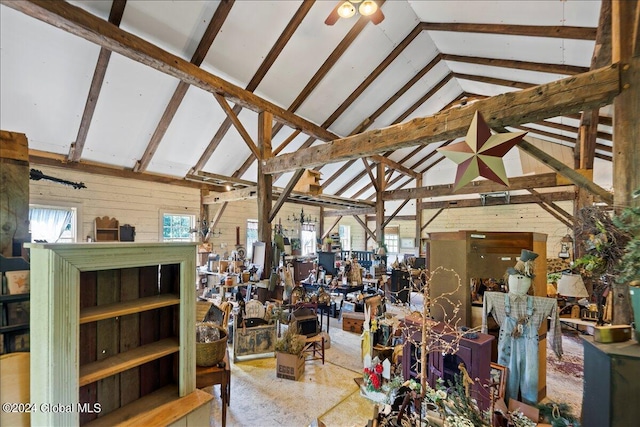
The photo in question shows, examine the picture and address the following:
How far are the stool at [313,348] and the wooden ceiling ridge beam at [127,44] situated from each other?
3899mm

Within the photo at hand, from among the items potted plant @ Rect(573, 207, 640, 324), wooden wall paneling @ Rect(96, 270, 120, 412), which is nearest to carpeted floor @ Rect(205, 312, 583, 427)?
wooden wall paneling @ Rect(96, 270, 120, 412)

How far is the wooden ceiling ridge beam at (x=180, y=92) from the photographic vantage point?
12.0 feet

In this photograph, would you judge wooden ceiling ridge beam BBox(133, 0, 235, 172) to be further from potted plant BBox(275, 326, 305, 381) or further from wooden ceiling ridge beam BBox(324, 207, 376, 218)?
wooden ceiling ridge beam BBox(324, 207, 376, 218)

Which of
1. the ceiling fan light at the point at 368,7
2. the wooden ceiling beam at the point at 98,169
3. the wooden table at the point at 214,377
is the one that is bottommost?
the wooden table at the point at 214,377

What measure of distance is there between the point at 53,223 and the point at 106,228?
0.81 m

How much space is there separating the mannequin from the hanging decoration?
3.96 feet

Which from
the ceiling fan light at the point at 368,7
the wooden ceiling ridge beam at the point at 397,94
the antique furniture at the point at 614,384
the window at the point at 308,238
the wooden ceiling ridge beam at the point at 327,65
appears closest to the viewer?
the antique furniture at the point at 614,384

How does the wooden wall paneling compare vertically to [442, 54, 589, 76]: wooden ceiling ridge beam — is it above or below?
below

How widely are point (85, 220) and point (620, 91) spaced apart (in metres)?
7.83

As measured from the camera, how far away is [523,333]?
2.78 meters

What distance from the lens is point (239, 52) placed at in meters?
4.26

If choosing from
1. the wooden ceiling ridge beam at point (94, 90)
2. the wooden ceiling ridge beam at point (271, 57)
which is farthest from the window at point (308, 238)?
the wooden ceiling ridge beam at point (94, 90)

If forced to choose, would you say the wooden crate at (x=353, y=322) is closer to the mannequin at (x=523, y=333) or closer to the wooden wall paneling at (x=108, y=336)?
the mannequin at (x=523, y=333)

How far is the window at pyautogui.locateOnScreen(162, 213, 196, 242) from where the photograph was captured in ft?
22.8
